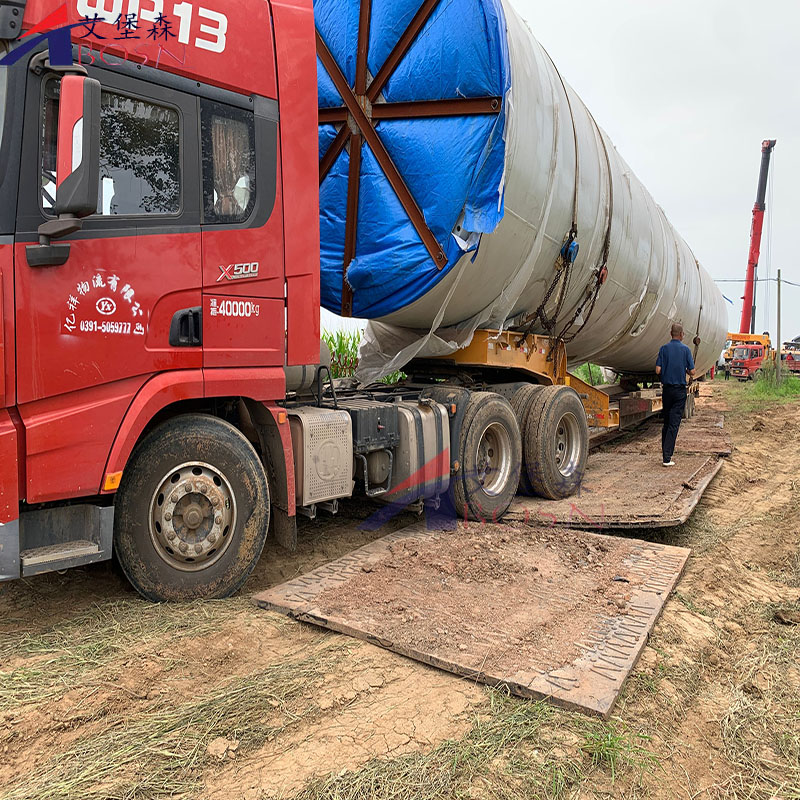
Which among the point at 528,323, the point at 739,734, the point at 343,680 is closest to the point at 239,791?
the point at 343,680

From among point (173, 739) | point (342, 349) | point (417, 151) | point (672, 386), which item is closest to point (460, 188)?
point (417, 151)

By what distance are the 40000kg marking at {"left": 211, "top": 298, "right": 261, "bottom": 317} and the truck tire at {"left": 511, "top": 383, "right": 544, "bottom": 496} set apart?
3.48 m

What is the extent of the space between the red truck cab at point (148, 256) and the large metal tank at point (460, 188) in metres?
1.24

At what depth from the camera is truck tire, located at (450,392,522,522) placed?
588cm

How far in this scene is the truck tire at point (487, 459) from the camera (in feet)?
19.3

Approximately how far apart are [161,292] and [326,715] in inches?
89.9

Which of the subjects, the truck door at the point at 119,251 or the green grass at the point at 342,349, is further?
the green grass at the point at 342,349

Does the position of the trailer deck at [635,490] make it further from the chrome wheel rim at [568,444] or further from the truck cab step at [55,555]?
the truck cab step at [55,555]

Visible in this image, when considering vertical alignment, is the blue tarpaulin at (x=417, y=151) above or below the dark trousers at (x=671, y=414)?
above

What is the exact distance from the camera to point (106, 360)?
3502 millimetres

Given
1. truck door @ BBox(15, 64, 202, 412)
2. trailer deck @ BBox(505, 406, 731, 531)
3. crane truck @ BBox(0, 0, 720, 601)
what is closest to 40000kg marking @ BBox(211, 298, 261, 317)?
crane truck @ BBox(0, 0, 720, 601)

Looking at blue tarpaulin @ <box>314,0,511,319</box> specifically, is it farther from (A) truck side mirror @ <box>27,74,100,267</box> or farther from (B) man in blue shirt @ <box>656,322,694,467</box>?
(B) man in blue shirt @ <box>656,322,694,467</box>

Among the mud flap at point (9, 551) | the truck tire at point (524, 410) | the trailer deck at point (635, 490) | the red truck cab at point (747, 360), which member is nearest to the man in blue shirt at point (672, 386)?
the trailer deck at point (635, 490)

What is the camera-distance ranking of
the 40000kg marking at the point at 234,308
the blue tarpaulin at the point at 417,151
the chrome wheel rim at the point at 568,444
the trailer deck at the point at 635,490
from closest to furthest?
the 40000kg marking at the point at 234,308 → the blue tarpaulin at the point at 417,151 → the trailer deck at the point at 635,490 → the chrome wheel rim at the point at 568,444
